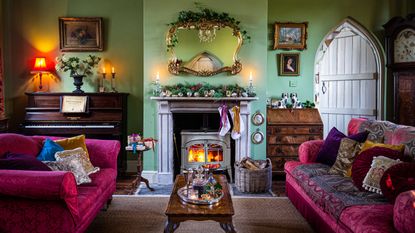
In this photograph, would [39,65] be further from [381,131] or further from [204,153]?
[381,131]

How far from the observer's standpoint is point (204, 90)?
5305 millimetres

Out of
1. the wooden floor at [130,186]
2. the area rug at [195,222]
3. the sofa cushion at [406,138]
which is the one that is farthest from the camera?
the wooden floor at [130,186]

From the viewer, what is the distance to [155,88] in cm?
539

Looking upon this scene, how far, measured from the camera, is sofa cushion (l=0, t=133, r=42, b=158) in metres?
3.24

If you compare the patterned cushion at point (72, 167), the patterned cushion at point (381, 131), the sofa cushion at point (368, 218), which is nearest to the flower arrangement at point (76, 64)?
the patterned cushion at point (72, 167)

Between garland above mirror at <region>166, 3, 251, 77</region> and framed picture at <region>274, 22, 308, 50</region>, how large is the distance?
3.89 ft

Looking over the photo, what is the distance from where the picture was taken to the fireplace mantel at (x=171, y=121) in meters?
5.28

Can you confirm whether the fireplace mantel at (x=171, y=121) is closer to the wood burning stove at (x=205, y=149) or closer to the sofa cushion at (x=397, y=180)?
the wood burning stove at (x=205, y=149)

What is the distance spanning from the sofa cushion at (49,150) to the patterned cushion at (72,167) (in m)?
0.16

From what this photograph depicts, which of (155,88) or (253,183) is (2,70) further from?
(253,183)

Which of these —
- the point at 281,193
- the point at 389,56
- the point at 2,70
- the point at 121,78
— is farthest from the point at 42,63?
the point at 389,56

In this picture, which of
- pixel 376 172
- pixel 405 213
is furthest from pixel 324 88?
pixel 405 213

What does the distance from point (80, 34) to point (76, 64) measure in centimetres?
49

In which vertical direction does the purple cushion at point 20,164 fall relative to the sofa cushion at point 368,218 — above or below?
above
